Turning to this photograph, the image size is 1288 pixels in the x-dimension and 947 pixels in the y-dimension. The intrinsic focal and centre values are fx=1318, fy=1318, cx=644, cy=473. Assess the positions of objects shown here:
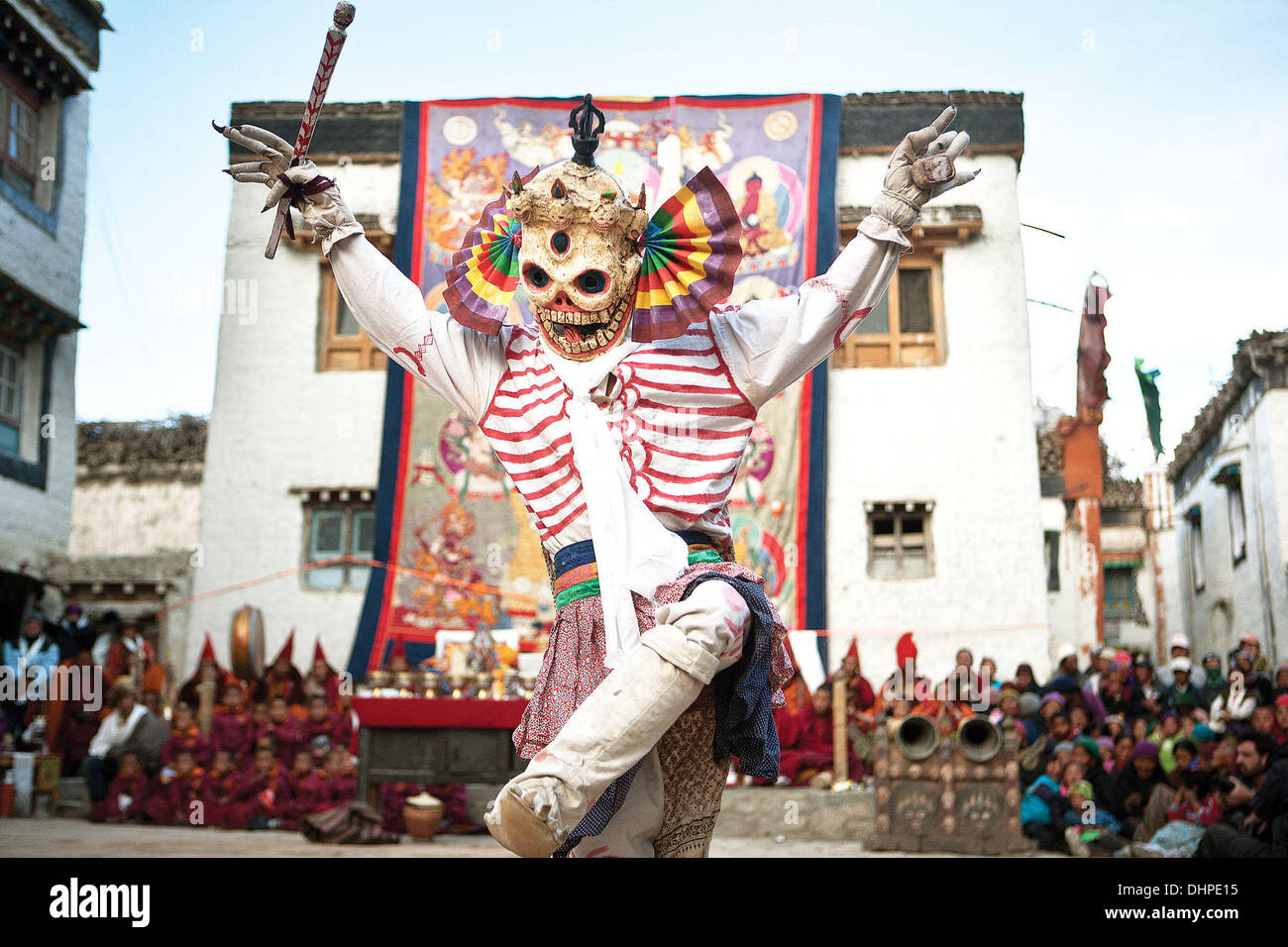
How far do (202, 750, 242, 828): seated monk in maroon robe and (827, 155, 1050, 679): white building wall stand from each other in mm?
4904

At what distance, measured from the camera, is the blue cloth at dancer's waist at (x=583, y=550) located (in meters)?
2.52

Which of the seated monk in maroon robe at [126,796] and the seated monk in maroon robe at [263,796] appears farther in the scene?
the seated monk in maroon robe at [126,796]

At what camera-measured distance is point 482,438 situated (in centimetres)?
1091

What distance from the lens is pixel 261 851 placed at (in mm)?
6574

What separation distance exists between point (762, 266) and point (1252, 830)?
6149mm

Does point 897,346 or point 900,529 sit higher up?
point 897,346

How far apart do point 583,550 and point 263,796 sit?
21.4ft

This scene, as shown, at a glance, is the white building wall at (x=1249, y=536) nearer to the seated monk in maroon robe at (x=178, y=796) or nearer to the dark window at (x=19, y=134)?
the seated monk in maroon robe at (x=178, y=796)

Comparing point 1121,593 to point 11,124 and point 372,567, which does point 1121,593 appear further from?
point 11,124

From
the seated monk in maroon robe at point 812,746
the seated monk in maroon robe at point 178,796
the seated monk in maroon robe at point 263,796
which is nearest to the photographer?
the seated monk in maroon robe at point 263,796

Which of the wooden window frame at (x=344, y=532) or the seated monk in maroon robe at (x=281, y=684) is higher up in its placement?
the wooden window frame at (x=344, y=532)

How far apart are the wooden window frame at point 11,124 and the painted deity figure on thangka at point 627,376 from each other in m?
10.1

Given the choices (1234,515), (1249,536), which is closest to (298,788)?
(1249,536)

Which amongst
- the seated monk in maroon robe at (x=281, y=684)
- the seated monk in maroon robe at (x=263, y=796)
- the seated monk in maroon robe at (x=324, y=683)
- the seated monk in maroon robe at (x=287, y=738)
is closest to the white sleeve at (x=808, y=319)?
the seated monk in maroon robe at (x=263, y=796)
